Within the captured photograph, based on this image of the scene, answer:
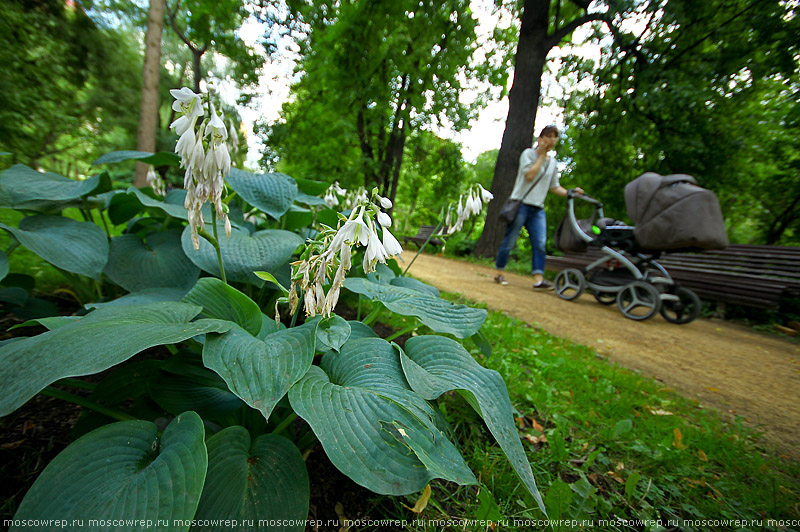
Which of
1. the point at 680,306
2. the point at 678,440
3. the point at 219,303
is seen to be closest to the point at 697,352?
the point at 680,306

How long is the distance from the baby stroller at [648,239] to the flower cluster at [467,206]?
2.58 metres

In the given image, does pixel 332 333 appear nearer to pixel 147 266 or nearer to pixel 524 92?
pixel 147 266

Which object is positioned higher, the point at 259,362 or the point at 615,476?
the point at 259,362

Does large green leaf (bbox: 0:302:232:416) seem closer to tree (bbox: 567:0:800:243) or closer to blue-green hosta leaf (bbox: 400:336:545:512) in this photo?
blue-green hosta leaf (bbox: 400:336:545:512)

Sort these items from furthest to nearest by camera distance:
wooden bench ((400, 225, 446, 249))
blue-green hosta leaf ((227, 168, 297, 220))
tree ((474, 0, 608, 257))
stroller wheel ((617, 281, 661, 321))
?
wooden bench ((400, 225, 446, 249))
tree ((474, 0, 608, 257))
stroller wheel ((617, 281, 661, 321))
blue-green hosta leaf ((227, 168, 297, 220))

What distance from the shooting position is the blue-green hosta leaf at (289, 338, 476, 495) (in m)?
0.71

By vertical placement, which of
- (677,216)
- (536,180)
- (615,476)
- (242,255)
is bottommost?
(615,476)

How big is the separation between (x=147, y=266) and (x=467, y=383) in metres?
1.57

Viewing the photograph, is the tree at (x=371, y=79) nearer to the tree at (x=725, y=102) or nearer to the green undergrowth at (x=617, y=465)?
the tree at (x=725, y=102)

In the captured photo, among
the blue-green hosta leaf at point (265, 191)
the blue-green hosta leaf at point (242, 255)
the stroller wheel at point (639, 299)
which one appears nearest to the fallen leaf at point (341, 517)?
the blue-green hosta leaf at point (242, 255)

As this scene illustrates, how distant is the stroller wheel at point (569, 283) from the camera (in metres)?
4.46

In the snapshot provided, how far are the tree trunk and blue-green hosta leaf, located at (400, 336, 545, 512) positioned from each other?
710cm

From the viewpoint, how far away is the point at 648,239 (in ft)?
11.6

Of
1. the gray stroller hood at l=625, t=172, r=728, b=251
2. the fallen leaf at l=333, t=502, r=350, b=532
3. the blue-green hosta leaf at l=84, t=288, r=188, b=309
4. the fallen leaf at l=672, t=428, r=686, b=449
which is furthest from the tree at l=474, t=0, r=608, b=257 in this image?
the fallen leaf at l=333, t=502, r=350, b=532
